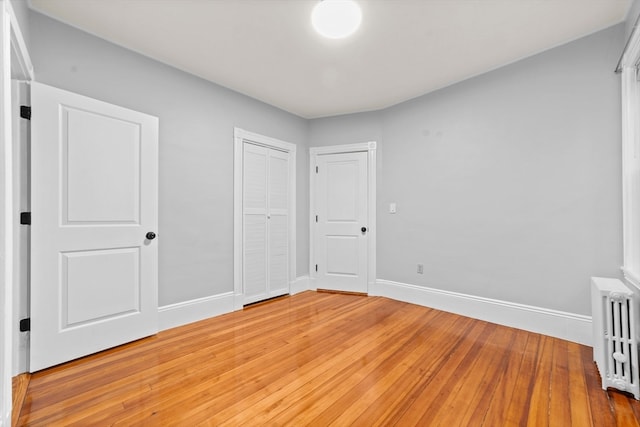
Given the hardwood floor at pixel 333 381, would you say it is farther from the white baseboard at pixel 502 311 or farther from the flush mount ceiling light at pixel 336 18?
the flush mount ceiling light at pixel 336 18

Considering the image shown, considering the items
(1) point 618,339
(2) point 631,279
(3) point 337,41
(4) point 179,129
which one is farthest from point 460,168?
(4) point 179,129

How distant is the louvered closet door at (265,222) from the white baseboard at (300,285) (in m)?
0.09

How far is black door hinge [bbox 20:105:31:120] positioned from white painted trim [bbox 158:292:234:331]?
1841mm

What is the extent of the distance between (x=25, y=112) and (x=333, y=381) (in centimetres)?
282

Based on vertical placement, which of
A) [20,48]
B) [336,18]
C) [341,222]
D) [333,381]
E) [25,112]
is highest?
[336,18]

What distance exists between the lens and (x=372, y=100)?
3.96m

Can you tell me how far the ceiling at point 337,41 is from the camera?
219cm

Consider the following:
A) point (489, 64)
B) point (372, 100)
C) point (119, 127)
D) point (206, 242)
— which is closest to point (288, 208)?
point (206, 242)

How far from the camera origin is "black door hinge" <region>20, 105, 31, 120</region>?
212cm

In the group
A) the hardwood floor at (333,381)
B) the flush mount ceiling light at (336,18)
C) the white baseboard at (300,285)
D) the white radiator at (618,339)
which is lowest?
the hardwood floor at (333,381)

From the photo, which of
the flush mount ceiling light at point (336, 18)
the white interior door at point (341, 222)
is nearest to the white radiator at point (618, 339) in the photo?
the flush mount ceiling light at point (336, 18)

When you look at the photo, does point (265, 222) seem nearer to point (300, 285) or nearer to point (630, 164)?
point (300, 285)

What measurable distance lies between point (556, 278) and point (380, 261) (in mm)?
1983

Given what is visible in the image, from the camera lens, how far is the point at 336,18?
2205 mm
